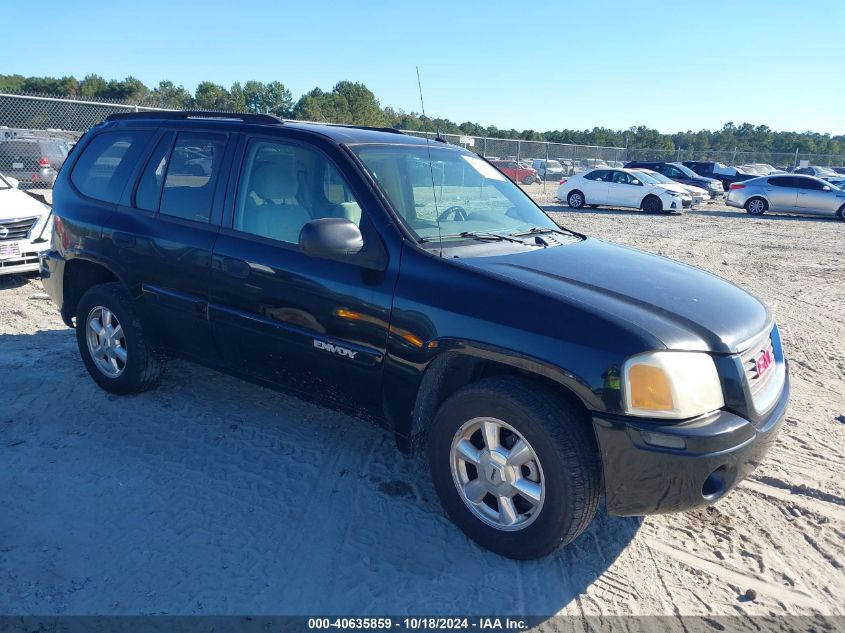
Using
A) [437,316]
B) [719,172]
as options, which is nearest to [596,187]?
[719,172]

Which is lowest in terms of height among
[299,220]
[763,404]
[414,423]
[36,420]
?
[36,420]

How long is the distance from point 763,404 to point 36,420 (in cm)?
433

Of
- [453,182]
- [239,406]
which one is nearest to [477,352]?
[453,182]

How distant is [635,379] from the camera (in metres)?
2.59

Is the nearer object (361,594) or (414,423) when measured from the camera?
(361,594)

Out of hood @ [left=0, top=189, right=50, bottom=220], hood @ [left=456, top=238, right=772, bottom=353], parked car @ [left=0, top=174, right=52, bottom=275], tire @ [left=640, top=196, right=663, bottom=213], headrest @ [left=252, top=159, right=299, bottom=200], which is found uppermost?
headrest @ [left=252, top=159, right=299, bottom=200]

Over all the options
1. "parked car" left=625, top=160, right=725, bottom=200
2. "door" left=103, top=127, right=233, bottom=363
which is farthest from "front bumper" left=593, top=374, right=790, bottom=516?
"parked car" left=625, top=160, right=725, bottom=200

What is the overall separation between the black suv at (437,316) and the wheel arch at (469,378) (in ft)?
0.03

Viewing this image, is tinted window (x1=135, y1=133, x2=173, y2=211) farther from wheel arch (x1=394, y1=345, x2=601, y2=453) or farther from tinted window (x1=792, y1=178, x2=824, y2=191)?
tinted window (x1=792, y1=178, x2=824, y2=191)

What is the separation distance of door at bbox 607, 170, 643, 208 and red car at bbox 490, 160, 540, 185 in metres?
7.55

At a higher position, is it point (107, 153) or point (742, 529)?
point (107, 153)

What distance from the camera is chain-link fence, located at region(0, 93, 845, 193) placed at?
1435 centimetres

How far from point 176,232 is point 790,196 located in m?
21.8

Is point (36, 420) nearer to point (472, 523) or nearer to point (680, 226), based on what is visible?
point (472, 523)
